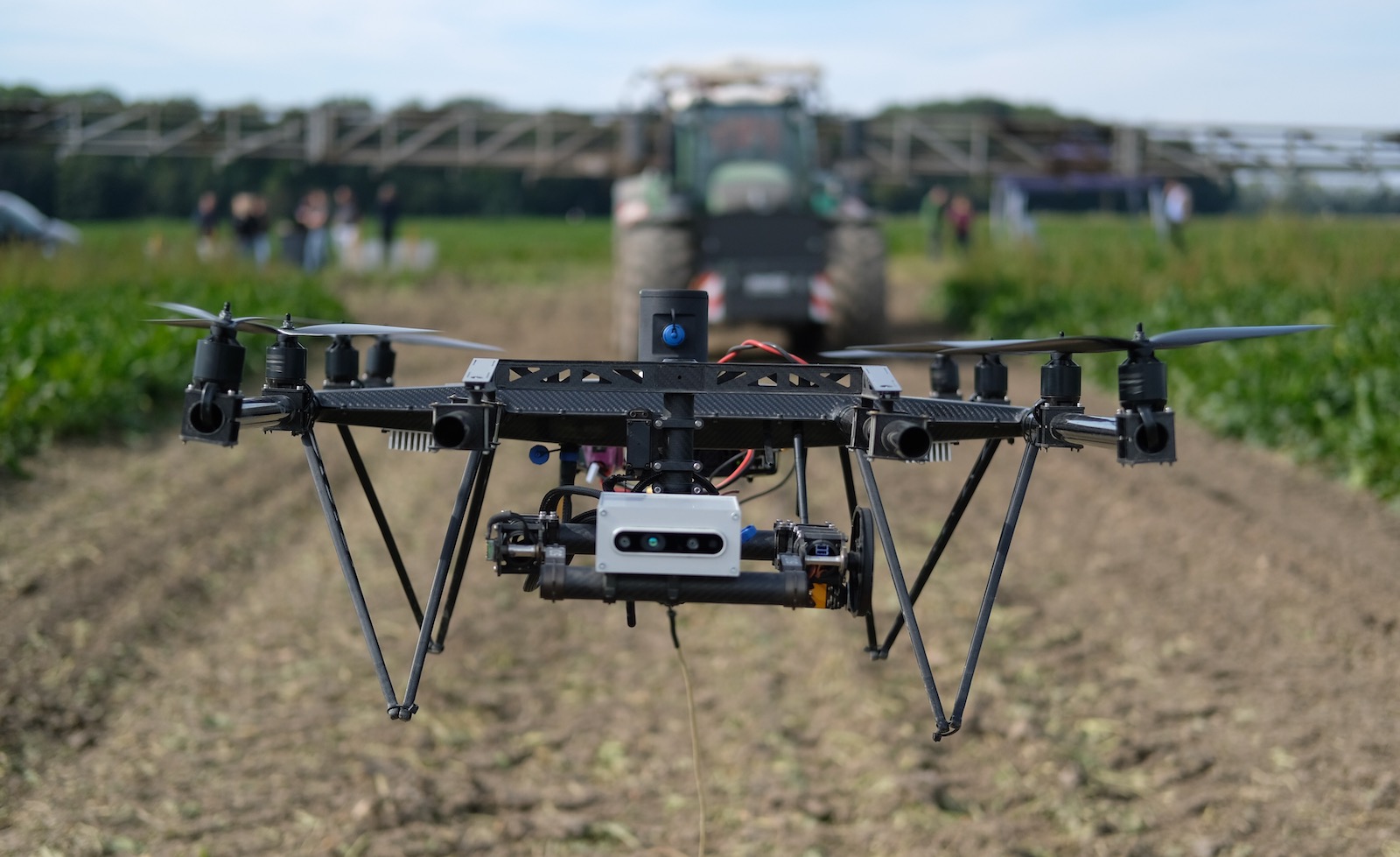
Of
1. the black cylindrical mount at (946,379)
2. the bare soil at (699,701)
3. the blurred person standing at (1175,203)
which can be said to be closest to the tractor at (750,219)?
the bare soil at (699,701)

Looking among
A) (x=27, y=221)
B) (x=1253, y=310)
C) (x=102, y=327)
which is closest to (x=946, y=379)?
(x=102, y=327)

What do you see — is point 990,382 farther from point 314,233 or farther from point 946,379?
point 314,233

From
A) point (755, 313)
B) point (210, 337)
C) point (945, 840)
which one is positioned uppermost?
point (210, 337)

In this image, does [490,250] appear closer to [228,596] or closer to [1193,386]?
[1193,386]

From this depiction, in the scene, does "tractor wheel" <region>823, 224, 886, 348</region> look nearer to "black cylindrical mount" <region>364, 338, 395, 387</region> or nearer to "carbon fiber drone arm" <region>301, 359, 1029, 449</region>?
"black cylindrical mount" <region>364, 338, 395, 387</region>

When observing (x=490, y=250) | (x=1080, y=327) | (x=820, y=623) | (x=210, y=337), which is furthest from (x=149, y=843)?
(x=490, y=250)

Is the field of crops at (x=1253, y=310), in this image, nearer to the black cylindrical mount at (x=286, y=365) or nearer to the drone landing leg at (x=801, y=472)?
the drone landing leg at (x=801, y=472)
